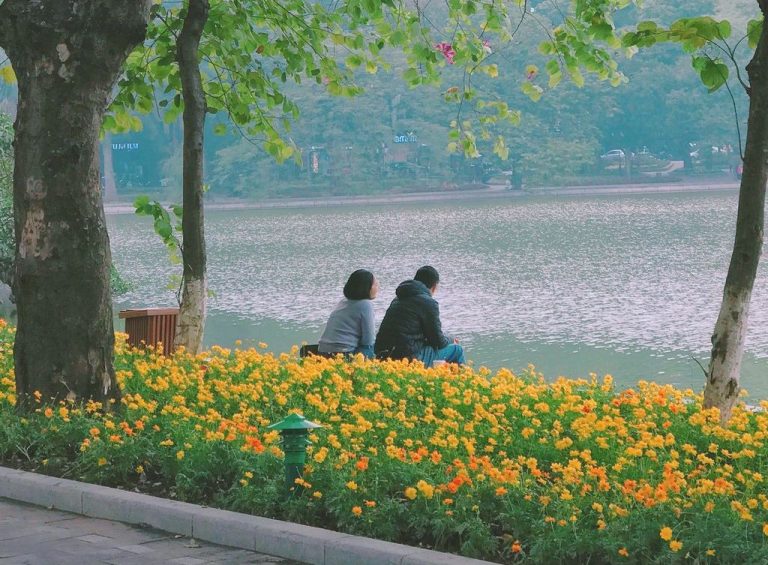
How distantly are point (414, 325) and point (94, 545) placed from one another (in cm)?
547

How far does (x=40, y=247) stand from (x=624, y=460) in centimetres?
392

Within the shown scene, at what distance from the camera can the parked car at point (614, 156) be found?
283 feet

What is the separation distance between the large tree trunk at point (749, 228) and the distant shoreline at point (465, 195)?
7405 centimetres

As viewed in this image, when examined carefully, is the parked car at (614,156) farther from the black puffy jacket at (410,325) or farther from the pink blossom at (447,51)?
the black puffy jacket at (410,325)

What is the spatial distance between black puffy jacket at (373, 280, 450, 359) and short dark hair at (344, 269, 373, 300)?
25cm

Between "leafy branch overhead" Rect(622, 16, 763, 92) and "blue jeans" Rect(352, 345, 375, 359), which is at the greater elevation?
"leafy branch overhead" Rect(622, 16, 763, 92)

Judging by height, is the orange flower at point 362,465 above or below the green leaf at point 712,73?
below

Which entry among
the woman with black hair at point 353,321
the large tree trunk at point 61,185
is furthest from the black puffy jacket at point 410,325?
the large tree trunk at point 61,185

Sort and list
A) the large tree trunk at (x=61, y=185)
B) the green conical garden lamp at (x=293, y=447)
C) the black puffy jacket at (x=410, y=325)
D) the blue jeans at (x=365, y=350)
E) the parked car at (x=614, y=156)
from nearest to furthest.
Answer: the green conical garden lamp at (x=293, y=447), the large tree trunk at (x=61, y=185), the black puffy jacket at (x=410, y=325), the blue jeans at (x=365, y=350), the parked car at (x=614, y=156)

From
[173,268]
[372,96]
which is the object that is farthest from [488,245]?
[372,96]

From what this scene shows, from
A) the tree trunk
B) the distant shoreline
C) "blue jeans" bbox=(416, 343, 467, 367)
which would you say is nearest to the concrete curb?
"blue jeans" bbox=(416, 343, 467, 367)

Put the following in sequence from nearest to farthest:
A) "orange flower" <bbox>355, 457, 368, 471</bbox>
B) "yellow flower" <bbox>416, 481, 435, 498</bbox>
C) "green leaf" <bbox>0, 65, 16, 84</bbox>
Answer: "yellow flower" <bbox>416, 481, 435, 498</bbox>
"orange flower" <bbox>355, 457, 368, 471</bbox>
"green leaf" <bbox>0, 65, 16, 84</bbox>

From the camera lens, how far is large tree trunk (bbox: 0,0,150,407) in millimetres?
8172

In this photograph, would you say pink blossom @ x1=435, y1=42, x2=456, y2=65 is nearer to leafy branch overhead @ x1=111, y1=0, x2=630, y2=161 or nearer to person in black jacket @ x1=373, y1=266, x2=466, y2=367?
leafy branch overhead @ x1=111, y1=0, x2=630, y2=161
